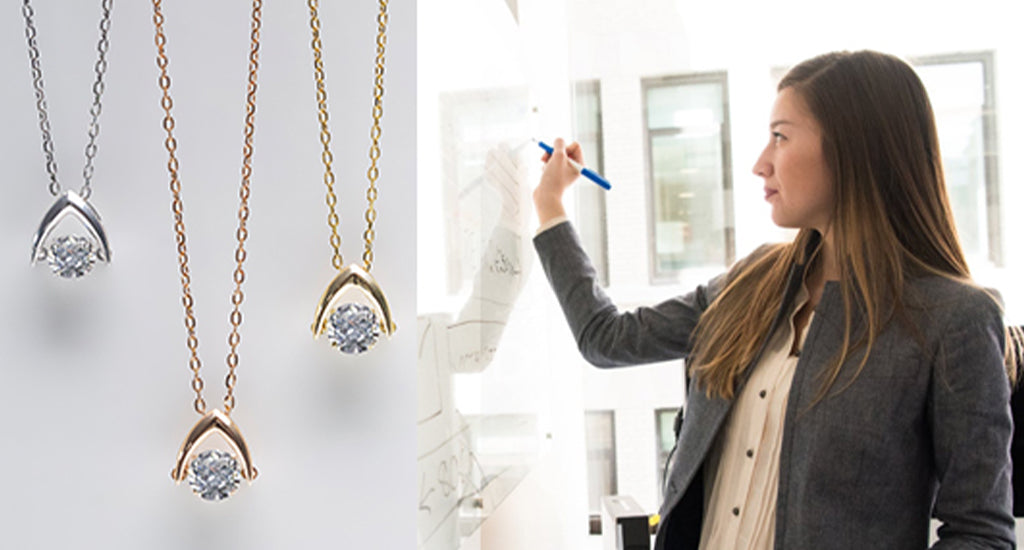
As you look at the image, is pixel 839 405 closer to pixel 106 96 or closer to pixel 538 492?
pixel 538 492

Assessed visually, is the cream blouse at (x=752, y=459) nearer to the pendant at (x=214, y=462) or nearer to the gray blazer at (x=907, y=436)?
the gray blazer at (x=907, y=436)

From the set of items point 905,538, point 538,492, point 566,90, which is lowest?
point 538,492

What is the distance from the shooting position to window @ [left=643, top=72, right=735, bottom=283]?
6.86 feet

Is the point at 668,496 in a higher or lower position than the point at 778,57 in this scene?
lower

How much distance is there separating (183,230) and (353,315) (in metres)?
0.17

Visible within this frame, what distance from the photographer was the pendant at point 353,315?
653 millimetres

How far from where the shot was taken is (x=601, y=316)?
53.9 inches

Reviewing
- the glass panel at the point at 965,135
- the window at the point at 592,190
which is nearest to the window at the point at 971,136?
the glass panel at the point at 965,135

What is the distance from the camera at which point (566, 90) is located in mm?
2053

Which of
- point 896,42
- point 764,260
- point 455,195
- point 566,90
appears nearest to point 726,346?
point 764,260

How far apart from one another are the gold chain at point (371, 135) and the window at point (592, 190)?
4.58 feet

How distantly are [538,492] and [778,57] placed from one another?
1182mm

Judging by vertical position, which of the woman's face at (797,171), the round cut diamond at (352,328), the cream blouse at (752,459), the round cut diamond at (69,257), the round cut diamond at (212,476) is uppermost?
the woman's face at (797,171)

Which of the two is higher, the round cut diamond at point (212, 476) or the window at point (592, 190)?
the window at point (592, 190)
